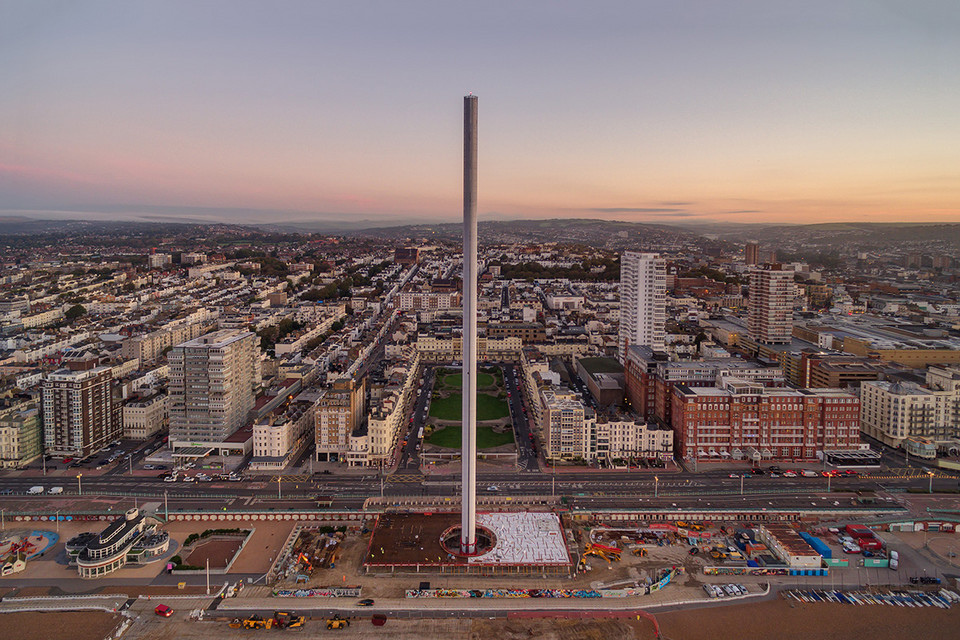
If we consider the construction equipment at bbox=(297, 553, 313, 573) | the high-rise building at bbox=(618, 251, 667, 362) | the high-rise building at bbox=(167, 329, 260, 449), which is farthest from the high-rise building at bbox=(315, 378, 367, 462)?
the high-rise building at bbox=(618, 251, 667, 362)

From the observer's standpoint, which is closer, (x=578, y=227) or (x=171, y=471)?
(x=171, y=471)

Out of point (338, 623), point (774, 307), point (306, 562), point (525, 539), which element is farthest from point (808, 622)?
point (774, 307)

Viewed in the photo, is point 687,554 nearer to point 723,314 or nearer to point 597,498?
point 597,498

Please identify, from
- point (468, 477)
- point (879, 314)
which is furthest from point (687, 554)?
point (879, 314)

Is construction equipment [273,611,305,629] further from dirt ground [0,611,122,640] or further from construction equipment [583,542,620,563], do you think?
construction equipment [583,542,620,563]

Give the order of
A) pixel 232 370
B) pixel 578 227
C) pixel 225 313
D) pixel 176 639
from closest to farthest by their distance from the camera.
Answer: pixel 176 639
pixel 232 370
pixel 225 313
pixel 578 227

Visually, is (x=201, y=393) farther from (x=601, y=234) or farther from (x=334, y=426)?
(x=601, y=234)

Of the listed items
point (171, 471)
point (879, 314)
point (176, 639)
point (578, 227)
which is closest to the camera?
point (176, 639)
